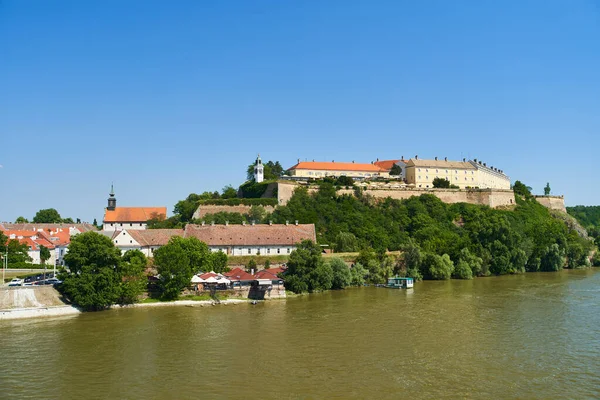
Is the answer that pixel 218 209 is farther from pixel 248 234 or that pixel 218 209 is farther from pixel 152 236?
pixel 152 236

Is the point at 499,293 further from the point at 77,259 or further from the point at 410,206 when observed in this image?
the point at 77,259

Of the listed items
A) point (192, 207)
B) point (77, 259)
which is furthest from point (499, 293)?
point (192, 207)

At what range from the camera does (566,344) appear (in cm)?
2391

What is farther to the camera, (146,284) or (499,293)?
(499,293)

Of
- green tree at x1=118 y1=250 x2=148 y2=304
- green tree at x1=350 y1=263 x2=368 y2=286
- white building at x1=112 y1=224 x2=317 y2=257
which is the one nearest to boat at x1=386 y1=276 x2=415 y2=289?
green tree at x1=350 y1=263 x2=368 y2=286

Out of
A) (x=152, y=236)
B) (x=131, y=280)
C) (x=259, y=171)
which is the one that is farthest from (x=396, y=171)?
(x=131, y=280)

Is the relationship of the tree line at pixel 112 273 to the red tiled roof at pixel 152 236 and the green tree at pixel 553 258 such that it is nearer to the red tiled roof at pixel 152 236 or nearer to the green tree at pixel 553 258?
the red tiled roof at pixel 152 236

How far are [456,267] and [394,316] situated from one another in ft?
69.1

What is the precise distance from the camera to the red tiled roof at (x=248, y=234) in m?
46.2

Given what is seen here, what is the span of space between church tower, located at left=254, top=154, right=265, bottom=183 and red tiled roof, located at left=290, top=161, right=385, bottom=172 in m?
7.57

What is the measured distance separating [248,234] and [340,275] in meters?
10.7

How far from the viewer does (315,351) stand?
23.0 meters

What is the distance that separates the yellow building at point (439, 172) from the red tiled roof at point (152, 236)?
3824cm

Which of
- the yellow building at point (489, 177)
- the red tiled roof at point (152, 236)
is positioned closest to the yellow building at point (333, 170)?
the yellow building at point (489, 177)
